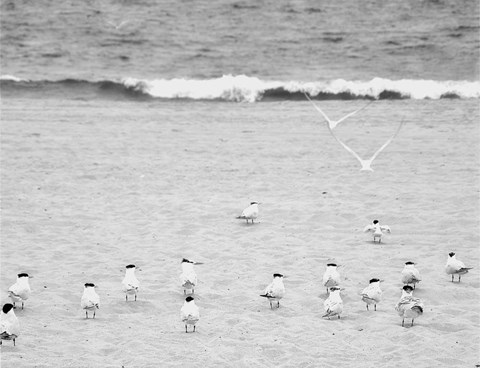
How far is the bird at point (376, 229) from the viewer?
32.2 ft

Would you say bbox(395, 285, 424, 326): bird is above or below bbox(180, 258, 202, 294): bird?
below

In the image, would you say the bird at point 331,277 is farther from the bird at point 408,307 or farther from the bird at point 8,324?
the bird at point 8,324

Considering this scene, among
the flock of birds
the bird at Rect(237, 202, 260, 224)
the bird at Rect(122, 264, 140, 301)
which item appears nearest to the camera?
the flock of birds

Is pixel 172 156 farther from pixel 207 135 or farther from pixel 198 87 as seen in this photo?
pixel 198 87

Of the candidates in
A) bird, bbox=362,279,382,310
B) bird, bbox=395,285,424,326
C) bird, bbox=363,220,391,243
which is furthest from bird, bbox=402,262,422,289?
bird, bbox=363,220,391,243

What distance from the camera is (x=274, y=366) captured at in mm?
6438

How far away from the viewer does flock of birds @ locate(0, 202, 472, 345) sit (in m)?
6.69

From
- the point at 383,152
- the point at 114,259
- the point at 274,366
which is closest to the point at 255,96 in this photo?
the point at 383,152

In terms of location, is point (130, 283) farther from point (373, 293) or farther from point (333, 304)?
point (373, 293)

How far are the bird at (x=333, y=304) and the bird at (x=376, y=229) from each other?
2529mm

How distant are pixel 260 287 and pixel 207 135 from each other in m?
8.54

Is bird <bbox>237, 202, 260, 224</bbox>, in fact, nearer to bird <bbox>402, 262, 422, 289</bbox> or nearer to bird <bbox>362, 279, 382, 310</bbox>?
bird <bbox>402, 262, 422, 289</bbox>

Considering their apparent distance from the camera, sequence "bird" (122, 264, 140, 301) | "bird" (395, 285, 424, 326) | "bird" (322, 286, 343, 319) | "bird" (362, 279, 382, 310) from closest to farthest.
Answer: "bird" (395, 285, 424, 326) < "bird" (322, 286, 343, 319) < "bird" (362, 279, 382, 310) < "bird" (122, 264, 140, 301)

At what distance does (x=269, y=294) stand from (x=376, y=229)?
2.67 meters
